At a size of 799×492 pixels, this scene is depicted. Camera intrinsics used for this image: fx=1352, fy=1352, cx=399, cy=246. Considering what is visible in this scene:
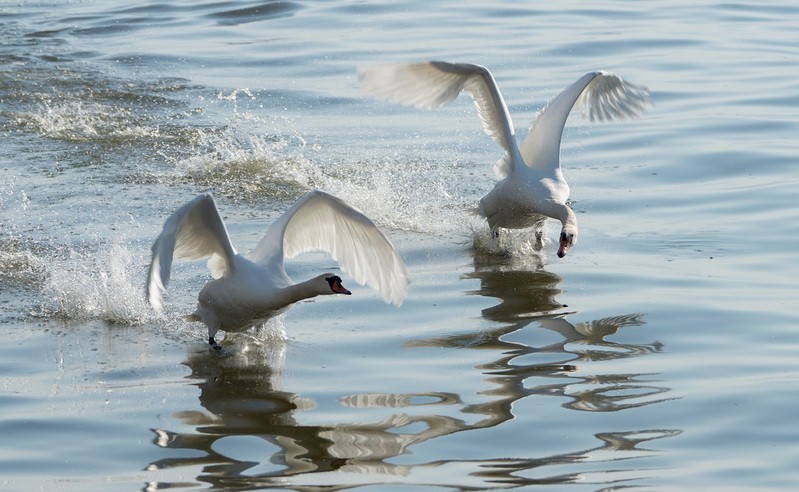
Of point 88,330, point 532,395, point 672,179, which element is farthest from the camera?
point 672,179

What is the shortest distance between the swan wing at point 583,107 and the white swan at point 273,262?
109 inches

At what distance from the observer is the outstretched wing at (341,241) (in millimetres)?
8055

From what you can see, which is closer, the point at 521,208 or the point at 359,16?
the point at 521,208

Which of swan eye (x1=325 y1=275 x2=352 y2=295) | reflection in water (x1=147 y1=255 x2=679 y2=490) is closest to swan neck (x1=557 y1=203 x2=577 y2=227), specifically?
reflection in water (x1=147 y1=255 x2=679 y2=490)

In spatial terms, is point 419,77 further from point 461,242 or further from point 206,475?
point 206,475

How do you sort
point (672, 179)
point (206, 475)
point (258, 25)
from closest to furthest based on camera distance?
point (206, 475), point (672, 179), point (258, 25)

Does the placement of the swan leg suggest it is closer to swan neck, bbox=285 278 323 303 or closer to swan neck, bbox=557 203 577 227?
swan neck, bbox=285 278 323 303

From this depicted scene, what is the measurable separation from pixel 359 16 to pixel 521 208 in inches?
475

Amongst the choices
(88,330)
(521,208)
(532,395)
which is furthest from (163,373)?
(521,208)

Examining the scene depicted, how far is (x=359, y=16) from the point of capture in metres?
21.8

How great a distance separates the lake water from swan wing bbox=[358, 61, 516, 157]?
3.60 ft

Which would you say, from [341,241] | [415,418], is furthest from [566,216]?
[415,418]

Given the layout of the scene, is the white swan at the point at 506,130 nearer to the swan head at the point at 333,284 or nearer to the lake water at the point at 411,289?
the lake water at the point at 411,289

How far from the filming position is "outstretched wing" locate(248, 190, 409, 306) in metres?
8.05
